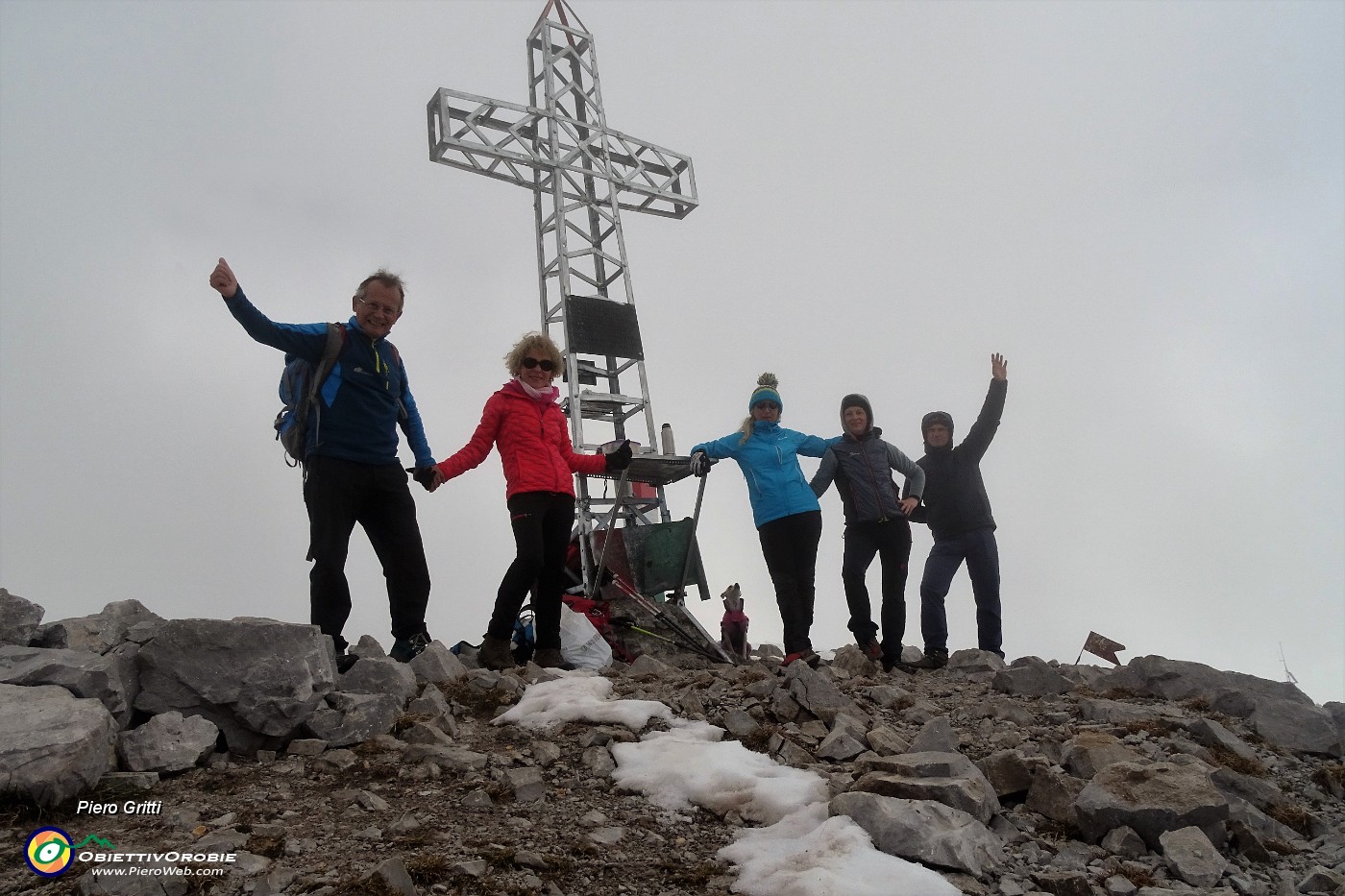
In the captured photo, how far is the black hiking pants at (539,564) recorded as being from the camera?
16.6 ft

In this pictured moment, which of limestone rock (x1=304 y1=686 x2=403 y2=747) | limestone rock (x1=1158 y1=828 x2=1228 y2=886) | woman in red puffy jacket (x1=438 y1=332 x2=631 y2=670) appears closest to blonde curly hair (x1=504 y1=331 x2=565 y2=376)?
woman in red puffy jacket (x1=438 y1=332 x2=631 y2=670)

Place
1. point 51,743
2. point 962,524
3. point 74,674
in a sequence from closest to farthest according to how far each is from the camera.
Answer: point 51,743
point 74,674
point 962,524

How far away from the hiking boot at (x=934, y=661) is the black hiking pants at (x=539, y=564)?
258 cm

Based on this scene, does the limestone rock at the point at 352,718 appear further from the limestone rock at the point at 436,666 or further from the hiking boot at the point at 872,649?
the hiking boot at the point at 872,649

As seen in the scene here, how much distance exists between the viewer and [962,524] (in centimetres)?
636

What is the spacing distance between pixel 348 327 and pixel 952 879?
3.98m

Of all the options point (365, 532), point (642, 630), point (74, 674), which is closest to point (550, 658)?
point (365, 532)

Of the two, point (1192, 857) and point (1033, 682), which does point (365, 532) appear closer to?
point (1033, 682)

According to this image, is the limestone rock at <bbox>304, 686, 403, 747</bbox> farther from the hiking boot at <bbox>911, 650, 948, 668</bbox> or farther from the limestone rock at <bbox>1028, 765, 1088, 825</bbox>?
the hiking boot at <bbox>911, 650, 948, 668</bbox>

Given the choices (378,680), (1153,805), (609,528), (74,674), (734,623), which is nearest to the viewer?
(1153,805)

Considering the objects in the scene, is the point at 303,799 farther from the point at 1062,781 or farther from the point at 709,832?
the point at 1062,781

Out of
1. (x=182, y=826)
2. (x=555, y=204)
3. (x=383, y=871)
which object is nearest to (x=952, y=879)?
(x=383, y=871)

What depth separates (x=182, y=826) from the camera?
2598mm

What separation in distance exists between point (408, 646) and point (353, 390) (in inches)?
59.7
